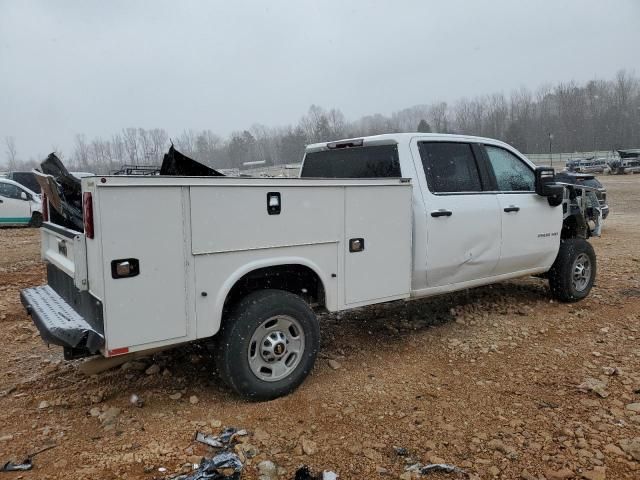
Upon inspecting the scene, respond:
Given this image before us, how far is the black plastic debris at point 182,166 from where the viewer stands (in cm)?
397

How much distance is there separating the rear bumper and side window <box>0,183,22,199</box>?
15.0 metres

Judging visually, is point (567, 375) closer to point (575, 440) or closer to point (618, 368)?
point (618, 368)

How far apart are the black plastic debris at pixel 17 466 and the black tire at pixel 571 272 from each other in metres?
5.80

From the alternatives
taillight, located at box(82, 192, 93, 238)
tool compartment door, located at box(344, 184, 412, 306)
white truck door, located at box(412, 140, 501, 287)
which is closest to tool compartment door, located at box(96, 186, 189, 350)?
taillight, located at box(82, 192, 93, 238)

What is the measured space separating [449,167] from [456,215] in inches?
20.4

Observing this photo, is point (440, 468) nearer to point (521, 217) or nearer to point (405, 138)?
point (405, 138)

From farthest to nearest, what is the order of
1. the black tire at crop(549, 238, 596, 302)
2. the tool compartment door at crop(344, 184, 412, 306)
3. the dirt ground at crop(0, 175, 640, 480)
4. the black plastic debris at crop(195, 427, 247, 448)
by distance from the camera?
the black tire at crop(549, 238, 596, 302)
the tool compartment door at crop(344, 184, 412, 306)
the black plastic debris at crop(195, 427, 247, 448)
the dirt ground at crop(0, 175, 640, 480)

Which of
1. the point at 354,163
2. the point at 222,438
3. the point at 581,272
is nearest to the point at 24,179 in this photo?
the point at 354,163

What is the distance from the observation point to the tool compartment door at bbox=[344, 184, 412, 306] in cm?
425

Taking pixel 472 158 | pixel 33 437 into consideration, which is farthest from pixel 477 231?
pixel 33 437

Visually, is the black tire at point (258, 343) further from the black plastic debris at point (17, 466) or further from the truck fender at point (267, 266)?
the black plastic debris at point (17, 466)

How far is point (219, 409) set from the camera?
3760 mm

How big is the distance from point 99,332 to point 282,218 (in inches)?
56.4

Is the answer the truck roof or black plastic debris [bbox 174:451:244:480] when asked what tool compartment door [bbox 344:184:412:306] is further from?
black plastic debris [bbox 174:451:244:480]
